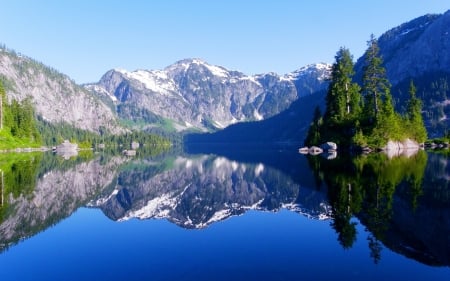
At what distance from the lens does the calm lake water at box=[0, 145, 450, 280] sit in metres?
17.7

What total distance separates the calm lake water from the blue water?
48 millimetres

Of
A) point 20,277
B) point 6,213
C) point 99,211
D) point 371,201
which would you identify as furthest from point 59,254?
point 371,201

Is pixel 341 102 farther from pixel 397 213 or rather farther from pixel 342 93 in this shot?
pixel 397 213

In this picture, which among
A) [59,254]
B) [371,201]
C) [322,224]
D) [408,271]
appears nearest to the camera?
[408,271]

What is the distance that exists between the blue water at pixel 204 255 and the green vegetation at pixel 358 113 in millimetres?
94132

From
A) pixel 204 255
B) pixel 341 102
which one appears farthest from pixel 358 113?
pixel 204 255

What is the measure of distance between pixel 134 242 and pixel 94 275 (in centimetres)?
635

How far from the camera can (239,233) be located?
25.9 m

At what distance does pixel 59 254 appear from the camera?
21.3 metres

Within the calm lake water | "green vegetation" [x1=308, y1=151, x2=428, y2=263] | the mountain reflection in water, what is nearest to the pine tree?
the mountain reflection in water

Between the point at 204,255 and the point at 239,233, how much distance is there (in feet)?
19.1

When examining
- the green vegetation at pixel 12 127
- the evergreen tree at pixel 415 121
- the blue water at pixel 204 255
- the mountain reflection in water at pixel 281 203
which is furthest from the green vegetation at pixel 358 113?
the green vegetation at pixel 12 127

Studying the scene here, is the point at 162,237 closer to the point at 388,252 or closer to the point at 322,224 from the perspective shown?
the point at 322,224

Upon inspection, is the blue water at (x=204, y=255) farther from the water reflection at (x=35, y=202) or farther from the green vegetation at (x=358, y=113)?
the green vegetation at (x=358, y=113)
